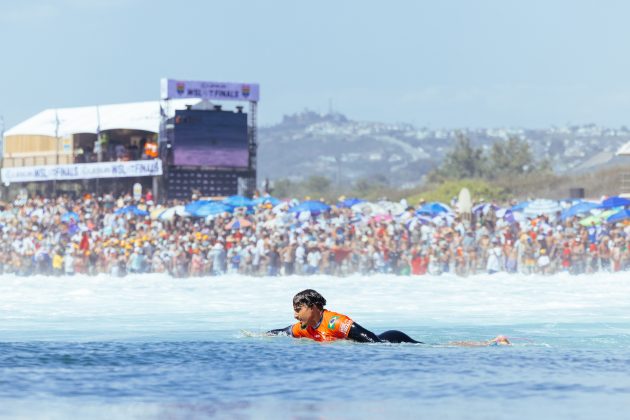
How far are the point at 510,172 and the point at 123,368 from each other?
103778 millimetres

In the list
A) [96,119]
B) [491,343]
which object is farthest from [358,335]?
[96,119]

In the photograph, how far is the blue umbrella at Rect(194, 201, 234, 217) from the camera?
39844 mm

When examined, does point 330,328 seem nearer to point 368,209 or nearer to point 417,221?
point 417,221

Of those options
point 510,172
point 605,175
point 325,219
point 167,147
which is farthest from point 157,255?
point 510,172

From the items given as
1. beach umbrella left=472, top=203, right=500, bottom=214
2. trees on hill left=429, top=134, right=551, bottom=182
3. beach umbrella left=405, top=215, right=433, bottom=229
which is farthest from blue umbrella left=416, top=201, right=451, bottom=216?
trees on hill left=429, top=134, right=551, bottom=182

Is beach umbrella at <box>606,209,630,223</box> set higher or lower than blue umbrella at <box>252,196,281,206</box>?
lower

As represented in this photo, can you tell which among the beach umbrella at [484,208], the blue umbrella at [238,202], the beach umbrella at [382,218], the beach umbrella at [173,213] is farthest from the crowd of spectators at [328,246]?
the blue umbrella at [238,202]

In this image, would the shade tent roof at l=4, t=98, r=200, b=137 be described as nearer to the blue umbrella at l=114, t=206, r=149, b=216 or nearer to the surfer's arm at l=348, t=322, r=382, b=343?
the blue umbrella at l=114, t=206, r=149, b=216

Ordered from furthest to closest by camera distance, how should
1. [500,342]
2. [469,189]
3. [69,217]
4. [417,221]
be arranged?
1. [469,189]
2. [69,217]
3. [417,221]
4. [500,342]

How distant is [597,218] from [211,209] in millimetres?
11889

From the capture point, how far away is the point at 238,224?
37344mm

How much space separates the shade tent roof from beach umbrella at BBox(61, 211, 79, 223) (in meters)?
13.9

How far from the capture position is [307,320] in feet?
48.2

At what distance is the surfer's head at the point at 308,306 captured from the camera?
1447cm
